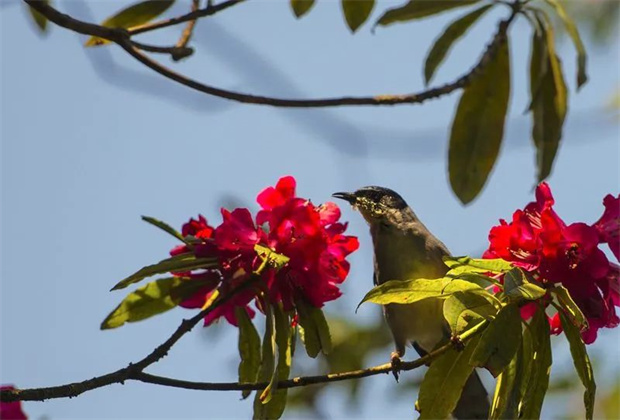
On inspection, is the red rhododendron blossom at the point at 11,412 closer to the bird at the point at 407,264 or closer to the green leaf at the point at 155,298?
the green leaf at the point at 155,298

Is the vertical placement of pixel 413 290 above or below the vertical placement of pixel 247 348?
above

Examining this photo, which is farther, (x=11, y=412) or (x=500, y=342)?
(x=11, y=412)

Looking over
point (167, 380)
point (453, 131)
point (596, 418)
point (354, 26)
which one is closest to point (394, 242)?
point (453, 131)

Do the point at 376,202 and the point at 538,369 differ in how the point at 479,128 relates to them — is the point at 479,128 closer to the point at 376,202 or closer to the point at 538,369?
Answer: the point at 376,202

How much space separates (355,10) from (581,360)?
2289 millimetres

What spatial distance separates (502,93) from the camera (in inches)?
187

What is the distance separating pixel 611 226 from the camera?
9.55 feet

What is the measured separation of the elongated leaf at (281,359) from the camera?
312 cm

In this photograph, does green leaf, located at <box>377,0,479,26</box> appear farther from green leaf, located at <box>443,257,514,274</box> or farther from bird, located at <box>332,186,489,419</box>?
green leaf, located at <box>443,257,514,274</box>

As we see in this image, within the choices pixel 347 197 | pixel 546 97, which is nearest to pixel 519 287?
pixel 546 97

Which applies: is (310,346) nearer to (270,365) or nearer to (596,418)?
(270,365)

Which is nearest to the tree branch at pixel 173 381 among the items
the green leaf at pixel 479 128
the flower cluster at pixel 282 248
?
the flower cluster at pixel 282 248

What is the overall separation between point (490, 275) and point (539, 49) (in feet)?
7.36

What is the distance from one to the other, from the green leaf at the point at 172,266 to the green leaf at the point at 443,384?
827 mm
